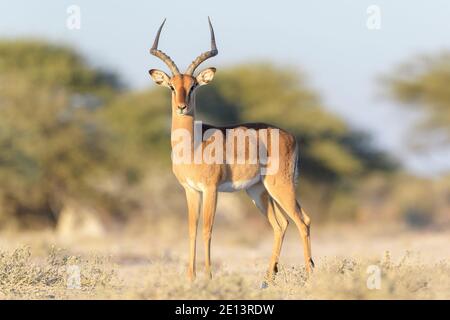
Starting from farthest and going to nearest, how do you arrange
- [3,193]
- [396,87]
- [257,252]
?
[396,87] → [3,193] → [257,252]

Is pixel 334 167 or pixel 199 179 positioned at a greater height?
pixel 199 179

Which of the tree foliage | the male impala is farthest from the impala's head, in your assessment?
the tree foliage

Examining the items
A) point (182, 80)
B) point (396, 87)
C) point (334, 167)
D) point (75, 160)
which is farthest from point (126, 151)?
point (182, 80)

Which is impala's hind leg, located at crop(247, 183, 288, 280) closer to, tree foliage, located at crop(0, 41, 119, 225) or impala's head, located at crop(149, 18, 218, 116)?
impala's head, located at crop(149, 18, 218, 116)

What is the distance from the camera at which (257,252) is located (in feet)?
59.8

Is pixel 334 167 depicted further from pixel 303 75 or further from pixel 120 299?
pixel 120 299

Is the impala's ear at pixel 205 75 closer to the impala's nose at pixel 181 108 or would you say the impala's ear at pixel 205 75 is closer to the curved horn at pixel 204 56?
the curved horn at pixel 204 56

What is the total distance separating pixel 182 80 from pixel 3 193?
17.0 metres

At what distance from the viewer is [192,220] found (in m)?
10.6

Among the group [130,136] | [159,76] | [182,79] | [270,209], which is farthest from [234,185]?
[130,136]

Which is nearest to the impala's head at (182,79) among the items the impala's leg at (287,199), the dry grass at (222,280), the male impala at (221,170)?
the male impala at (221,170)

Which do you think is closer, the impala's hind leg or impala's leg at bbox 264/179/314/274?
impala's leg at bbox 264/179/314/274

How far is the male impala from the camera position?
10.5m
